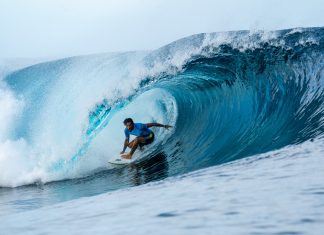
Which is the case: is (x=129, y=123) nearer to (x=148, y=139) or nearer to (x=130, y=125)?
(x=130, y=125)

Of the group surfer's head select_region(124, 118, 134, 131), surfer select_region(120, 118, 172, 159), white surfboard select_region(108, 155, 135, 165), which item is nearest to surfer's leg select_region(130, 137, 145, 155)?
surfer select_region(120, 118, 172, 159)

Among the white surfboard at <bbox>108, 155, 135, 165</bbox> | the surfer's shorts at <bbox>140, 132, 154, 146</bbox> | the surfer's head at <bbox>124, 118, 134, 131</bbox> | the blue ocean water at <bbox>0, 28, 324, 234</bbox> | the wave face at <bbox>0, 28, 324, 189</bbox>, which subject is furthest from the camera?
the surfer's shorts at <bbox>140, 132, 154, 146</bbox>

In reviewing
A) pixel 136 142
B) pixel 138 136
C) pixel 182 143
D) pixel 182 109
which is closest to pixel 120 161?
pixel 136 142

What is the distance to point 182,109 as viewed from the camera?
9.69 m

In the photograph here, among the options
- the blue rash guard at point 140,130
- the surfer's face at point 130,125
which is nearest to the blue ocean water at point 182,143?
the blue rash guard at point 140,130

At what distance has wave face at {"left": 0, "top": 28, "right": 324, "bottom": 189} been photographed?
6.73 metres

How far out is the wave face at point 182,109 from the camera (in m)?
6.73

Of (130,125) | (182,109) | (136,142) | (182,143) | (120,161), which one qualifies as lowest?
(120,161)

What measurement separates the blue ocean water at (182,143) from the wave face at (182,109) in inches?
1.1

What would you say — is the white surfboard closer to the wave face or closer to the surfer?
the surfer

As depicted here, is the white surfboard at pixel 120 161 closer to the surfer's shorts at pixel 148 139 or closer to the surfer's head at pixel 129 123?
the surfer's shorts at pixel 148 139

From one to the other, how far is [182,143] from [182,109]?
2115mm

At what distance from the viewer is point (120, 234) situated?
8.66 feet

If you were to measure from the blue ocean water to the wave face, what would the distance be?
3 cm
